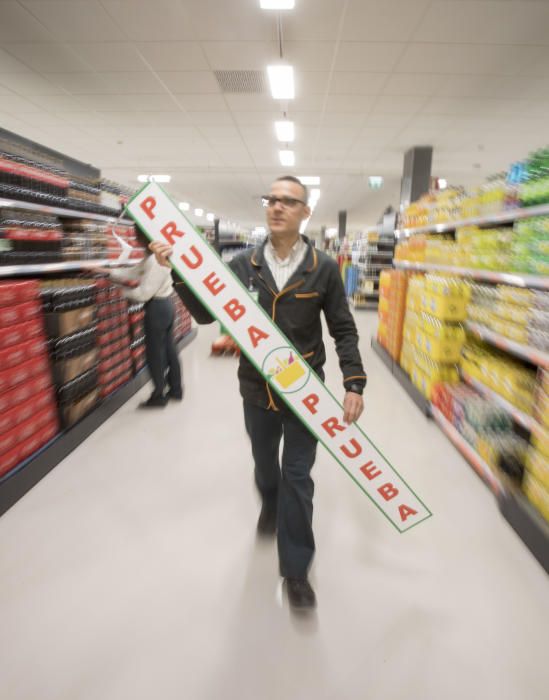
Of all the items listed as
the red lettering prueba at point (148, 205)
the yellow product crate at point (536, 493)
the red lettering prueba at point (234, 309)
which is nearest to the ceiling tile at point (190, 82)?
the red lettering prueba at point (148, 205)

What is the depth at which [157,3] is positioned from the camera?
11.2 ft

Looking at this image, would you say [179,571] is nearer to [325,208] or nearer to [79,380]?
[79,380]

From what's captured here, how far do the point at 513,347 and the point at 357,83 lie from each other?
435 centimetres

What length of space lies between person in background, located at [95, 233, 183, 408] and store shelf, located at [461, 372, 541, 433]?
7.55 ft

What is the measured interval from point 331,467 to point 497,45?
455 centimetres

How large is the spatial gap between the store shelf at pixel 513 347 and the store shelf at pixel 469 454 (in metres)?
0.66

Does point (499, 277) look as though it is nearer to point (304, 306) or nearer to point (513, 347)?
point (513, 347)

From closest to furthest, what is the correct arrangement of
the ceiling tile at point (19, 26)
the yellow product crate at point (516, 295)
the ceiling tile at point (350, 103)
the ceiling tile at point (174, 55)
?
the yellow product crate at point (516, 295), the ceiling tile at point (19, 26), the ceiling tile at point (174, 55), the ceiling tile at point (350, 103)

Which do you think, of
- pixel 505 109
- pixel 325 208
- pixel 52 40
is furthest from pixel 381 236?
pixel 325 208

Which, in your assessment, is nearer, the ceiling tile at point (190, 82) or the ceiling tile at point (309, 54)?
the ceiling tile at point (309, 54)

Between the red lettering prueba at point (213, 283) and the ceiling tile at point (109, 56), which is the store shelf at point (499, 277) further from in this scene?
the ceiling tile at point (109, 56)

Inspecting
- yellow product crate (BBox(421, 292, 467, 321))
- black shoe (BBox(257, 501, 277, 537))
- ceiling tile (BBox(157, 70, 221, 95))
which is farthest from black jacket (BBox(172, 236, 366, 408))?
ceiling tile (BBox(157, 70, 221, 95))

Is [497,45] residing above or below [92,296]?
above

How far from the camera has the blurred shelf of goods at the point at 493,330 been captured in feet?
6.46
